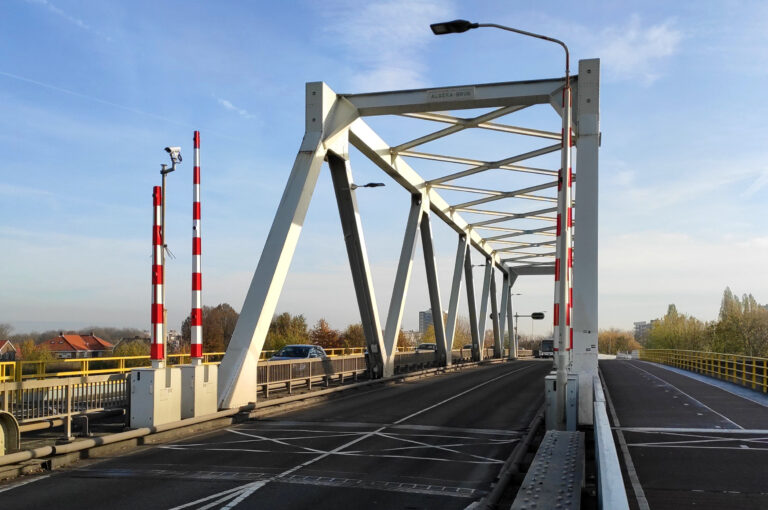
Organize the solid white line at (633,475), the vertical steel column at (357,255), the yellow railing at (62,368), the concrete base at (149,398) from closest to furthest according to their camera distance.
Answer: the solid white line at (633,475)
the concrete base at (149,398)
the yellow railing at (62,368)
the vertical steel column at (357,255)

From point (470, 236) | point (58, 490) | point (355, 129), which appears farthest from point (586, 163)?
point (470, 236)

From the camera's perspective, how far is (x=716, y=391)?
24609mm

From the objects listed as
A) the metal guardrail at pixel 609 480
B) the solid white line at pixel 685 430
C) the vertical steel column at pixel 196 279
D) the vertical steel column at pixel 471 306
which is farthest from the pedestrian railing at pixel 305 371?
the vertical steel column at pixel 471 306

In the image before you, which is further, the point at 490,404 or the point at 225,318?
the point at 225,318

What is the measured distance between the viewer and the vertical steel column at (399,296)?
2938cm

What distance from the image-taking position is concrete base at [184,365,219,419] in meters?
14.4

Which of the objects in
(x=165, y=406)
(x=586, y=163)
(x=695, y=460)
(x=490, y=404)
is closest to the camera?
(x=695, y=460)

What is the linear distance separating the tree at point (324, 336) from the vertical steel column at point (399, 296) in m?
84.1

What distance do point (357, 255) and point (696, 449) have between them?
Answer: 1559cm

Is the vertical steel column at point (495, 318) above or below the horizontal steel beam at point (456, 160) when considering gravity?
below

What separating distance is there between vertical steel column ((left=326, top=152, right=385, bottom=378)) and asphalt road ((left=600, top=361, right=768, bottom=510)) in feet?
31.3

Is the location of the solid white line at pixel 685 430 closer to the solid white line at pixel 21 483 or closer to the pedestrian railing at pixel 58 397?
the pedestrian railing at pixel 58 397

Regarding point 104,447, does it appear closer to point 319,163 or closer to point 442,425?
point 442,425

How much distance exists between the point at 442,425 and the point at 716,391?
14.2m
